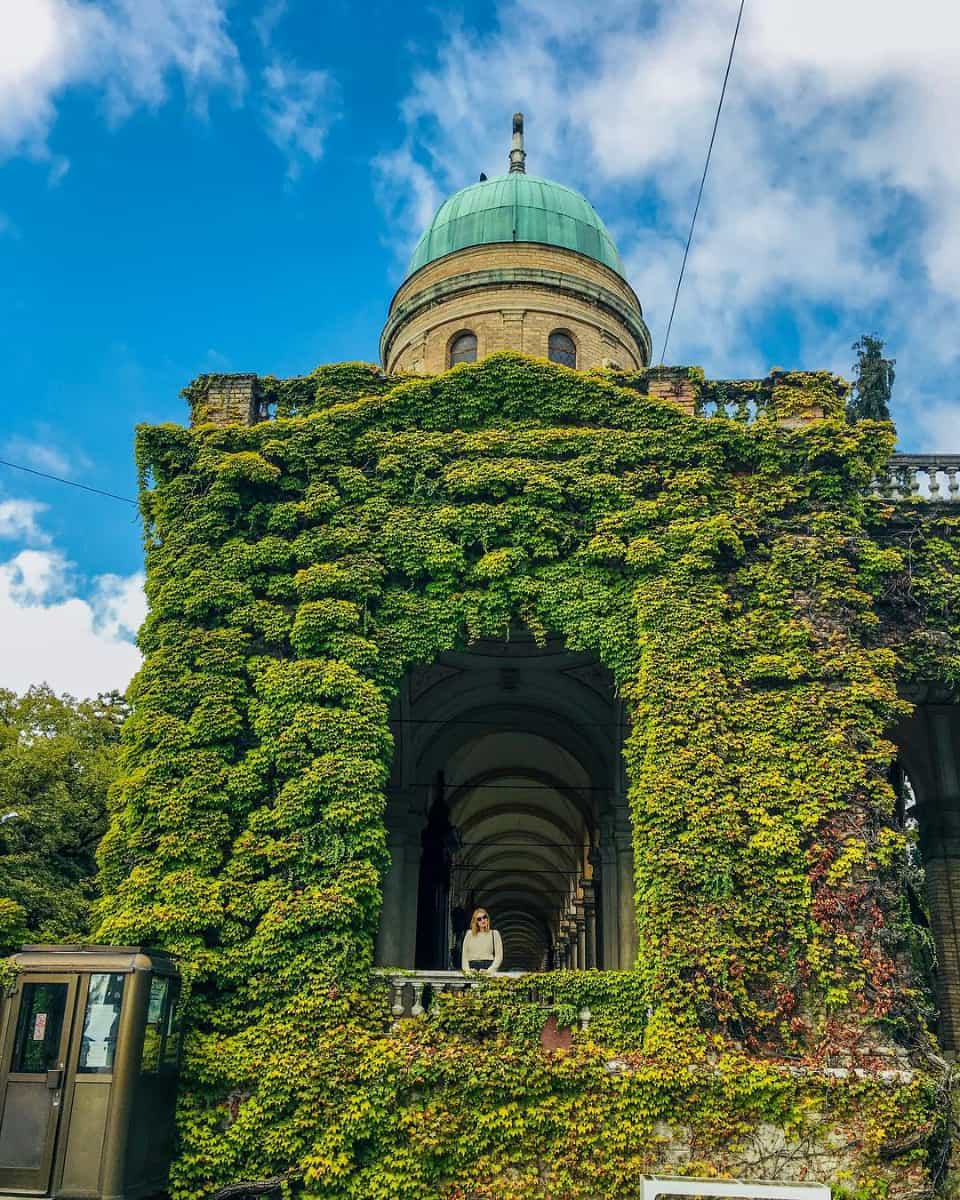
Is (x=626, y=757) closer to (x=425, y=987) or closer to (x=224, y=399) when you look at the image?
(x=425, y=987)

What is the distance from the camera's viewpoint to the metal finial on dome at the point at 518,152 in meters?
25.5

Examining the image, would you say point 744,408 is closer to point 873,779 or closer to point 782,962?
point 873,779

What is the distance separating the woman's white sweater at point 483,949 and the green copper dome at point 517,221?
14.5 metres

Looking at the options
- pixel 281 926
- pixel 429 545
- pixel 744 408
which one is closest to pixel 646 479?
pixel 744 408

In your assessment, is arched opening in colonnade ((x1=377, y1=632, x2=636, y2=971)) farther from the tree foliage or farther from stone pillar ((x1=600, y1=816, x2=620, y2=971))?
the tree foliage

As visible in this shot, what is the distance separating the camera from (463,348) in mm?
21812

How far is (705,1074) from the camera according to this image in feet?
38.5

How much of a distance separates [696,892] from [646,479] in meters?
5.47

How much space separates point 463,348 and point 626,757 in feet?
35.0

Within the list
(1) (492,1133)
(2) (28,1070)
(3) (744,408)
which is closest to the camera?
(2) (28,1070)

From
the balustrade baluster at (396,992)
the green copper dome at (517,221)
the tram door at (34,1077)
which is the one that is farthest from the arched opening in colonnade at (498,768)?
the green copper dome at (517,221)

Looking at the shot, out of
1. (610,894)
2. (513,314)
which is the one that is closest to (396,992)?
(610,894)

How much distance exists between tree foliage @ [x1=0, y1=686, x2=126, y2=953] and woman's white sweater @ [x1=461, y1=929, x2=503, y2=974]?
6.13 meters

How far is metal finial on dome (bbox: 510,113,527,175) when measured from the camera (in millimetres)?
25531
